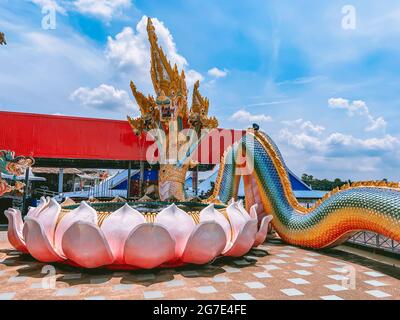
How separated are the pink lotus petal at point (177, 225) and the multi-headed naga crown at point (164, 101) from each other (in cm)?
405

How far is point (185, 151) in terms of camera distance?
8.62 meters

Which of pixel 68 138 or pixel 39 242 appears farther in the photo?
pixel 68 138

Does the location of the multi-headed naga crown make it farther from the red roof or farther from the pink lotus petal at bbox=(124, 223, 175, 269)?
the pink lotus petal at bbox=(124, 223, 175, 269)

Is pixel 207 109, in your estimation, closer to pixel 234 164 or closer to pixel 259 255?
pixel 234 164

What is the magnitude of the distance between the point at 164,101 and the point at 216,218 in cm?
413

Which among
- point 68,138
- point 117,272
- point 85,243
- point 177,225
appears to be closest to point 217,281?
point 177,225

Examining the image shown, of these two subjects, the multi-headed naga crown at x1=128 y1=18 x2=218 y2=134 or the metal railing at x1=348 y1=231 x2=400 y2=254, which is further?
the multi-headed naga crown at x1=128 y1=18 x2=218 y2=134

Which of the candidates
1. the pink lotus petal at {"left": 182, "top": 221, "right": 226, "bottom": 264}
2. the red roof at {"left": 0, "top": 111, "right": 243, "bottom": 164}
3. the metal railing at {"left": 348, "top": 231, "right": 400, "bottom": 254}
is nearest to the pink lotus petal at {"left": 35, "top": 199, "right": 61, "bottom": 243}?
the pink lotus petal at {"left": 182, "top": 221, "right": 226, "bottom": 264}

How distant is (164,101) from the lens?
8.36m

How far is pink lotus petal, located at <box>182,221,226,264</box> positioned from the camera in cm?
475

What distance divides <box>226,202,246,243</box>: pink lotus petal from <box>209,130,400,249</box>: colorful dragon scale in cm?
213

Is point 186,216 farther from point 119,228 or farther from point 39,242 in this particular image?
point 39,242
